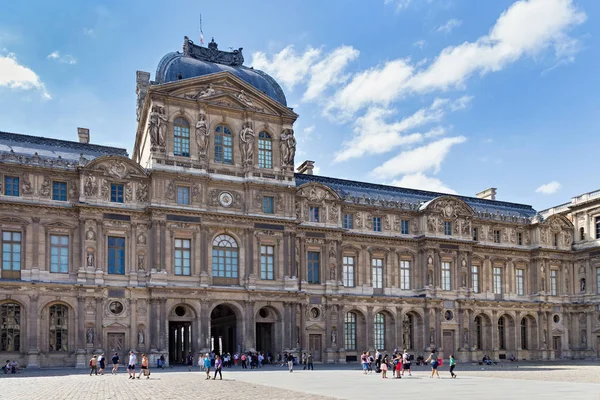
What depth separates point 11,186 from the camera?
49.3 m

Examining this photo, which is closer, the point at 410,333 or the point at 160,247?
the point at 160,247

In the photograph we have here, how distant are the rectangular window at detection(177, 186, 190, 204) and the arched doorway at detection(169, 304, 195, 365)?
27.0 ft

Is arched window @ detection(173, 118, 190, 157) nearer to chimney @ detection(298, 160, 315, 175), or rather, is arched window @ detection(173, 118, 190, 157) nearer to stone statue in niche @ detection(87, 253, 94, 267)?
stone statue in niche @ detection(87, 253, 94, 267)

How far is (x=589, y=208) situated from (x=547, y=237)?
17.8 feet

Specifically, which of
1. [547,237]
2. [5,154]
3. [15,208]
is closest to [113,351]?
[15,208]

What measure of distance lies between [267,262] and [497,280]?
27372mm

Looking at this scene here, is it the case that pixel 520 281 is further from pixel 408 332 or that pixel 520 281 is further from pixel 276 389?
pixel 276 389


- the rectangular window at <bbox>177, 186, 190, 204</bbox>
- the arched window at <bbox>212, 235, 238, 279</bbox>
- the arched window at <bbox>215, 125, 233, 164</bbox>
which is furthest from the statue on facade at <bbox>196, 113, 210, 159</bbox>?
the arched window at <bbox>212, 235, 238, 279</bbox>

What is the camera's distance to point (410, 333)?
64750mm

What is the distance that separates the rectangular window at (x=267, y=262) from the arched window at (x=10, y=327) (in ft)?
61.1

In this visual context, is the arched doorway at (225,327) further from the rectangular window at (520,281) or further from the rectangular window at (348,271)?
the rectangular window at (520,281)

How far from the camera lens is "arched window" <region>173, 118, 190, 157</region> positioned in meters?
54.2

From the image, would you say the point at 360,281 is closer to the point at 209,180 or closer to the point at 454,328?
the point at 454,328

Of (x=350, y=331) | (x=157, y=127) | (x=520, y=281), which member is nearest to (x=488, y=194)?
(x=520, y=281)
